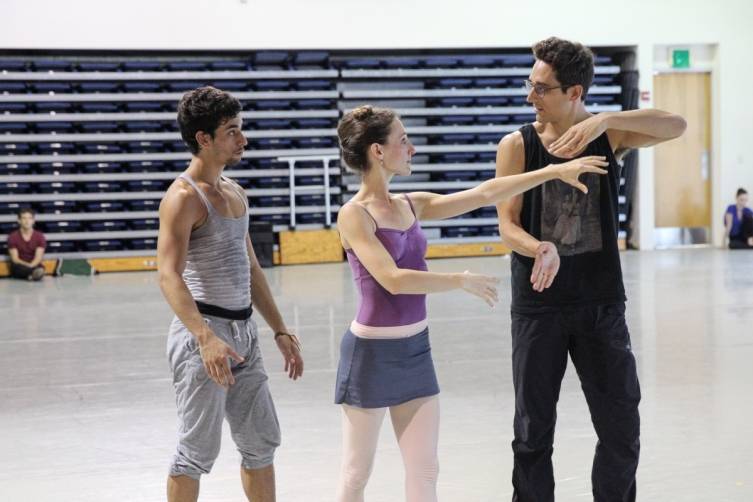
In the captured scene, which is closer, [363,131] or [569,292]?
[363,131]

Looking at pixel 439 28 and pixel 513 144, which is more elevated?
pixel 439 28

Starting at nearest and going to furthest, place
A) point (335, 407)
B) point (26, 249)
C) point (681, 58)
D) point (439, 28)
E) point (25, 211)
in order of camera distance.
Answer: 1. point (335, 407)
2. point (26, 249)
3. point (25, 211)
4. point (439, 28)
5. point (681, 58)

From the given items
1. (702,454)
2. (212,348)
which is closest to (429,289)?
(212,348)

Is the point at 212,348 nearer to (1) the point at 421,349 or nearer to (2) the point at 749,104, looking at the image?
(1) the point at 421,349

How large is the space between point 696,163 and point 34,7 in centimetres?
1221

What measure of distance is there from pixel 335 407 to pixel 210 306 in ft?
9.09

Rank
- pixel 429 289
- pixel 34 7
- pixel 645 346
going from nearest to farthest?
pixel 429 289 < pixel 645 346 < pixel 34 7

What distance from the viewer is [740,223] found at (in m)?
17.5

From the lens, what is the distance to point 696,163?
18703 millimetres

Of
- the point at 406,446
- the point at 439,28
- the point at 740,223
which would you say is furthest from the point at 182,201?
the point at 740,223

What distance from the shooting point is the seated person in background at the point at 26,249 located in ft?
50.5

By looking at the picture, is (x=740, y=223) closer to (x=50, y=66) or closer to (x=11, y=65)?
(x=50, y=66)

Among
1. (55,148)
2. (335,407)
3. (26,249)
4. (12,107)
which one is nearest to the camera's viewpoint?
(335,407)

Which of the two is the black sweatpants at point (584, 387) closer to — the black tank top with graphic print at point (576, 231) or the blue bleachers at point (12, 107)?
the black tank top with graphic print at point (576, 231)
